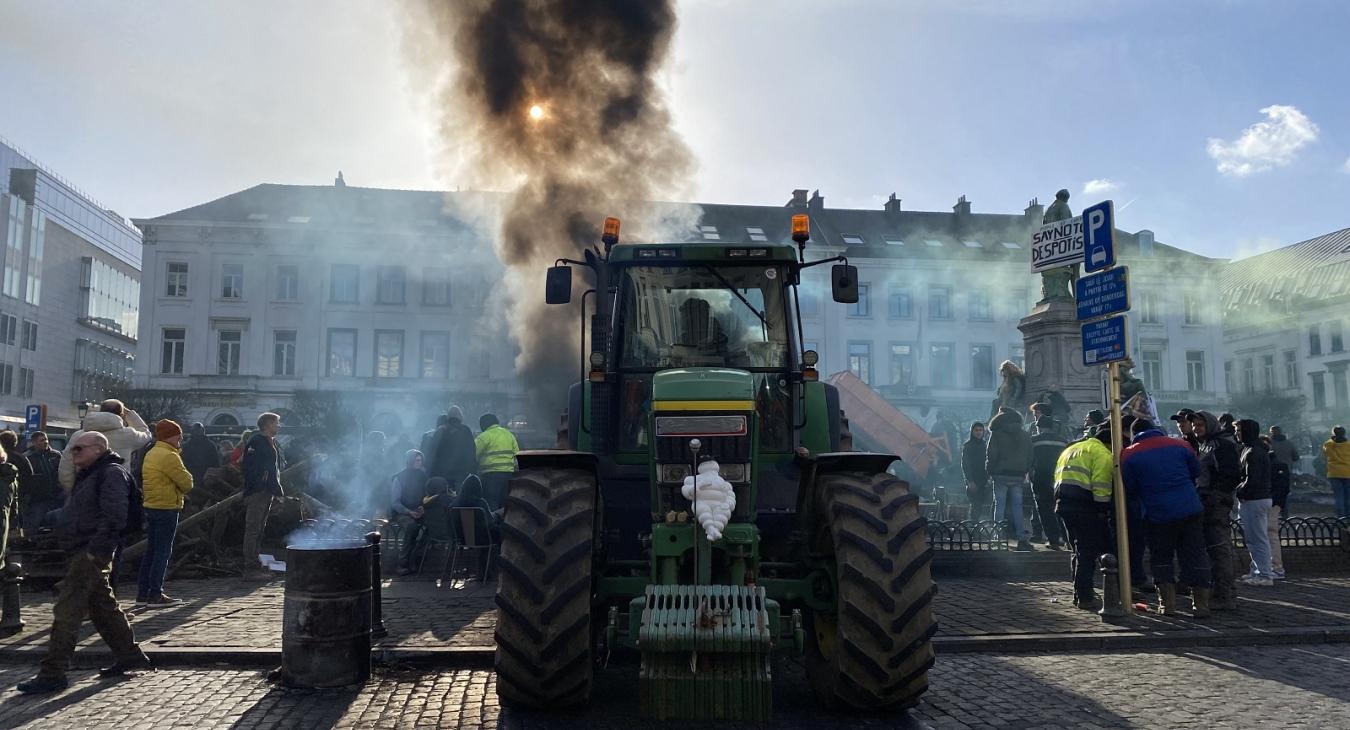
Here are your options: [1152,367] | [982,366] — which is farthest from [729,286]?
[1152,367]

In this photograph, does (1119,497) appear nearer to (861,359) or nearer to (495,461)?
(495,461)

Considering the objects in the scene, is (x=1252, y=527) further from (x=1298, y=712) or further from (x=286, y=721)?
(x=286, y=721)

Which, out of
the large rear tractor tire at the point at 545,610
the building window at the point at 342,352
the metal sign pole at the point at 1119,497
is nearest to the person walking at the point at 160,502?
the large rear tractor tire at the point at 545,610

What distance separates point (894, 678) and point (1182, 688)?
260cm

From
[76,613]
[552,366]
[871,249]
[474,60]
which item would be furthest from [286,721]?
[871,249]

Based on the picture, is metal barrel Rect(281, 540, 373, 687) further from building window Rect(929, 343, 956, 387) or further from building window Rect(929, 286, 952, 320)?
building window Rect(929, 286, 952, 320)

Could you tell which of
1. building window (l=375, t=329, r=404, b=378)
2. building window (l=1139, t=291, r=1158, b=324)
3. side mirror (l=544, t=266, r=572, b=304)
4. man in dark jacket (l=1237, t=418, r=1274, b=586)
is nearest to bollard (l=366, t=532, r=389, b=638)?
side mirror (l=544, t=266, r=572, b=304)

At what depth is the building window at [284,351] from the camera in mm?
47375

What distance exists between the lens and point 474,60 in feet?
52.5

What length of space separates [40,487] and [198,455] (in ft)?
6.86

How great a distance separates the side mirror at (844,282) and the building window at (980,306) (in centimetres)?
4749

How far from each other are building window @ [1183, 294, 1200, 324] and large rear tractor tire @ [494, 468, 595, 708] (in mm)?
58414

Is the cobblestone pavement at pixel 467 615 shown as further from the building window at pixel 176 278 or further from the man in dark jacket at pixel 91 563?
the building window at pixel 176 278

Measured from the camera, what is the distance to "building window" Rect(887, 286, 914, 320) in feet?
170
